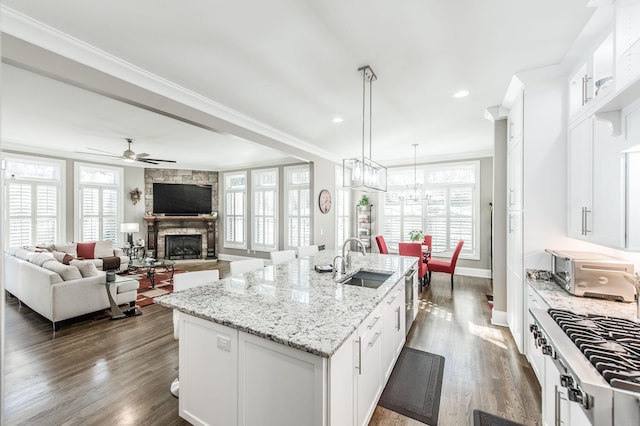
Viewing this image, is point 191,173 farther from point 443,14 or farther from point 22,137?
point 443,14

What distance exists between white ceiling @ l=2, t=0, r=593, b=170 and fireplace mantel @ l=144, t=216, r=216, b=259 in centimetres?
358

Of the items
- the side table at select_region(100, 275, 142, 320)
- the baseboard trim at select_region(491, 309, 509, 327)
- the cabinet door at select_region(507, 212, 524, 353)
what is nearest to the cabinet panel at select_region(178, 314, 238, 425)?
the side table at select_region(100, 275, 142, 320)

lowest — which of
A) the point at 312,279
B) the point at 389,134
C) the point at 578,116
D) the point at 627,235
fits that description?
the point at 312,279

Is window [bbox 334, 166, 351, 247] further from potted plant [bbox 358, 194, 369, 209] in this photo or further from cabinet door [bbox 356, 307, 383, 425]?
cabinet door [bbox 356, 307, 383, 425]

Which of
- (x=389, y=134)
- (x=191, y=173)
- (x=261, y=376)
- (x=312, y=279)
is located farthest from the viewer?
(x=191, y=173)

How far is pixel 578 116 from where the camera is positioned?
2.32 meters

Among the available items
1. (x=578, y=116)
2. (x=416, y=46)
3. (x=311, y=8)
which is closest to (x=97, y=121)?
(x=311, y=8)

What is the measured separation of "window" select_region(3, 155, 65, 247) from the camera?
5.64 meters

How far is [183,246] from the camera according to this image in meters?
8.13

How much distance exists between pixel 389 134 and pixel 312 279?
10.7ft

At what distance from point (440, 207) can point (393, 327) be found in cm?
478

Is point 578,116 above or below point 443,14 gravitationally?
below

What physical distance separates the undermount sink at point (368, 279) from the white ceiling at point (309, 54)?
2079 millimetres

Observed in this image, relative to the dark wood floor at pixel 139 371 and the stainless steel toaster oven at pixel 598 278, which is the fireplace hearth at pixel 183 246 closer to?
the dark wood floor at pixel 139 371
